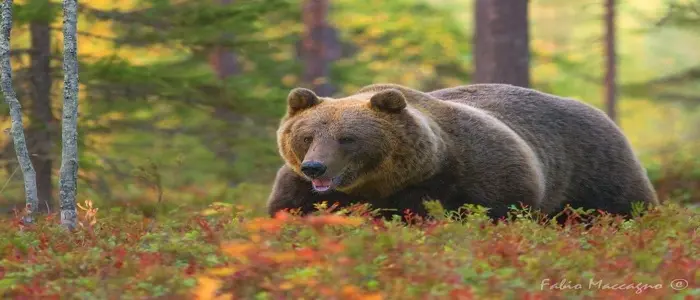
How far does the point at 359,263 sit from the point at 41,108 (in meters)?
8.35

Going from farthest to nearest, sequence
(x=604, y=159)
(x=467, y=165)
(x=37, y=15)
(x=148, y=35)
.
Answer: (x=148, y=35) < (x=37, y=15) < (x=604, y=159) < (x=467, y=165)

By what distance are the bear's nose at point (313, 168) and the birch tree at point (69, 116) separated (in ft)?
5.90

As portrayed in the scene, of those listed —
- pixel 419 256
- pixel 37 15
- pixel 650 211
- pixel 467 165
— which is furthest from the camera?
pixel 37 15

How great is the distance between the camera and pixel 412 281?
5016mm

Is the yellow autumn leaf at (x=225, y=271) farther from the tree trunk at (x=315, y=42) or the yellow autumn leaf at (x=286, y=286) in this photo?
the tree trunk at (x=315, y=42)

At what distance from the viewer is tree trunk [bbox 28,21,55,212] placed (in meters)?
12.3

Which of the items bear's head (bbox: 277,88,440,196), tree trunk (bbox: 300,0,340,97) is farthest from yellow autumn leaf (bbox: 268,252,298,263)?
tree trunk (bbox: 300,0,340,97)

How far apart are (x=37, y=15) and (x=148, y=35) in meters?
1.66

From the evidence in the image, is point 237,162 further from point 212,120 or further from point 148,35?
point 148,35

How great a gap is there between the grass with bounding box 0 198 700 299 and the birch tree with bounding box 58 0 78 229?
847mm

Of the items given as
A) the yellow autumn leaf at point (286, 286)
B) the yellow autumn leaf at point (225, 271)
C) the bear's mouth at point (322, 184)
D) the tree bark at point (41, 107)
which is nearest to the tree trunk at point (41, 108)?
the tree bark at point (41, 107)

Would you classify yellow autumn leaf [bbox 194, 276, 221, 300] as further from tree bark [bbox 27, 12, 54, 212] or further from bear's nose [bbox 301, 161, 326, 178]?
tree bark [bbox 27, 12, 54, 212]

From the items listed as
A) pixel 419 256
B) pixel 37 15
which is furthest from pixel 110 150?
pixel 419 256

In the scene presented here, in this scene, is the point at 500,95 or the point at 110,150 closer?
the point at 500,95
